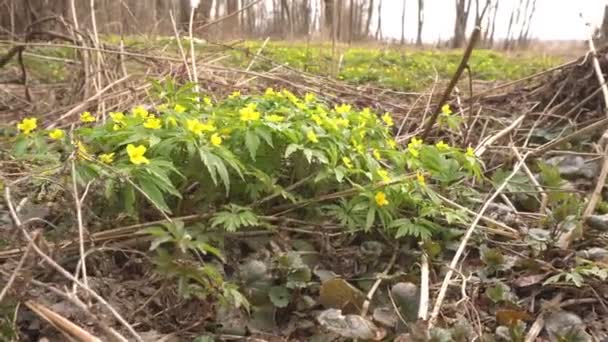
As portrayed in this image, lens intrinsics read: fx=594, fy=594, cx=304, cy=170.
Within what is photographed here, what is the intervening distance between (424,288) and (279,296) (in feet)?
1.34

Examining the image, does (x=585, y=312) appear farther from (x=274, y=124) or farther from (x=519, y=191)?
(x=274, y=124)

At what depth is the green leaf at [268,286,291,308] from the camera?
5.45 feet

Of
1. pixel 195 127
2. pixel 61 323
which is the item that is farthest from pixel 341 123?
pixel 61 323

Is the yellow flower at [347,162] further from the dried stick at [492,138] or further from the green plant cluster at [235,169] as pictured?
the dried stick at [492,138]

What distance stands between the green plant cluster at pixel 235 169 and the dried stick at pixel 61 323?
0.26 meters

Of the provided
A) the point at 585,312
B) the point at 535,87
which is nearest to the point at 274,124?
the point at 585,312

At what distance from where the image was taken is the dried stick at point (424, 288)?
1571 mm

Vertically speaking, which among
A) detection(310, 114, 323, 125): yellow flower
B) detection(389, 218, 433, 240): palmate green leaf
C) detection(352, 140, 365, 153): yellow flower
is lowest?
detection(389, 218, 433, 240): palmate green leaf

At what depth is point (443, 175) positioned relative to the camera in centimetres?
206

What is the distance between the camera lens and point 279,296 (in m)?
1.68

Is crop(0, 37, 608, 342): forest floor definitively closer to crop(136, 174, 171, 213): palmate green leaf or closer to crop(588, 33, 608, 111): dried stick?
crop(136, 174, 171, 213): palmate green leaf

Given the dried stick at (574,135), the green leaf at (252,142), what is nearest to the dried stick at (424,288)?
the green leaf at (252,142)

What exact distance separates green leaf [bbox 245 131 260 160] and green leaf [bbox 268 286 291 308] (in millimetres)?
382

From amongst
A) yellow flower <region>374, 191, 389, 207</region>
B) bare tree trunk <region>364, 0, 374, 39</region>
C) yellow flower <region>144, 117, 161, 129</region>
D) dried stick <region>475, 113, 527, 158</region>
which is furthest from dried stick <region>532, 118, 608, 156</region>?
bare tree trunk <region>364, 0, 374, 39</region>
